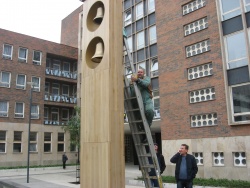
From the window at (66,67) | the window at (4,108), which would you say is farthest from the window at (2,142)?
the window at (66,67)

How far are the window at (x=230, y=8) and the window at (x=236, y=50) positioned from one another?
4.43 feet

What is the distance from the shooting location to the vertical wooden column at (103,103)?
6.22 m

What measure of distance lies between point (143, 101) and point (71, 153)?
31344mm

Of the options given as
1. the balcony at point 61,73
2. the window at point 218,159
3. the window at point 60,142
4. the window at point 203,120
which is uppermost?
the balcony at point 61,73

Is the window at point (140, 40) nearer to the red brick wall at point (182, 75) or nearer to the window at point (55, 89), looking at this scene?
the red brick wall at point (182, 75)

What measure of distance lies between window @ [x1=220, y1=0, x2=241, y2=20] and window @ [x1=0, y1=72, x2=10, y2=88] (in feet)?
77.0

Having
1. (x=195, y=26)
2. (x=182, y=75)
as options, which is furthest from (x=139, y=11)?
(x=182, y=75)

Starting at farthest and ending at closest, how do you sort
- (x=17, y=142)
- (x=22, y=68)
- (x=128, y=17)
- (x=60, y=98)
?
(x=60, y=98)
(x=22, y=68)
(x=17, y=142)
(x=128, y=17)

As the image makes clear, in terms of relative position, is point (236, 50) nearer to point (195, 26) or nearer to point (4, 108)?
point (195, 26)

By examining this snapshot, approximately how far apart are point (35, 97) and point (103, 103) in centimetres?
2974

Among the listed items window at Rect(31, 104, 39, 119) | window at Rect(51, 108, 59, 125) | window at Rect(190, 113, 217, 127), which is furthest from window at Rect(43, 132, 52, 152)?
window at Rect(190, 113, 217, 127)

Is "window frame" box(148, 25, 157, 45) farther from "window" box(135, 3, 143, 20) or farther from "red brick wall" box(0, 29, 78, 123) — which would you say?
"red brick wall" box(0, 29, 78, 123)

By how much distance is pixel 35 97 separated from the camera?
113 ft

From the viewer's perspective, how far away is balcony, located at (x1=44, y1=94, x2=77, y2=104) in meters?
35.7
